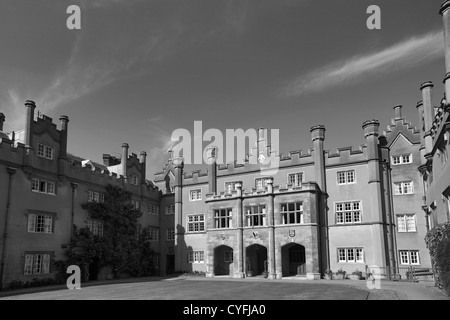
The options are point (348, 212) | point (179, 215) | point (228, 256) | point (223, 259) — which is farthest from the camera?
point (179, 215)

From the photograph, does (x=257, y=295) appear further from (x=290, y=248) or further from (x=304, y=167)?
(x=304, y=167)

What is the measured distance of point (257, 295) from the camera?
21.6 m

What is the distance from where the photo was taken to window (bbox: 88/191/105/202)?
36459 millimetres

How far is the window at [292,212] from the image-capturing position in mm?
35250

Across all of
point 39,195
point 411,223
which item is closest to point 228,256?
point 411,223

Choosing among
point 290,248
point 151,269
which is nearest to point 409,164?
point 290,248

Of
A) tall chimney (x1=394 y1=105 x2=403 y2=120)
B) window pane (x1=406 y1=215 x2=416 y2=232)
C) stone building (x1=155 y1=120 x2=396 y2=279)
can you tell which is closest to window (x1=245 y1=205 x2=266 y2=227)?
stone building (x1=155 y1=120 x2=396 y2=279)

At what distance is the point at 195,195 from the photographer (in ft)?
146

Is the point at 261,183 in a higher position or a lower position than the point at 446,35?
lower

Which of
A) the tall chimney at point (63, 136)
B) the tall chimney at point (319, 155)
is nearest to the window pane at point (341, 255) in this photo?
the tall chimney at point (319, 155)

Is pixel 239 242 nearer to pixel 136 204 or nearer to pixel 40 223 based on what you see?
pixel 136 204

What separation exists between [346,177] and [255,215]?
925 centimetres

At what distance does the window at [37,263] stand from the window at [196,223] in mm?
16346

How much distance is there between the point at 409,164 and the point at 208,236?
20.2m
